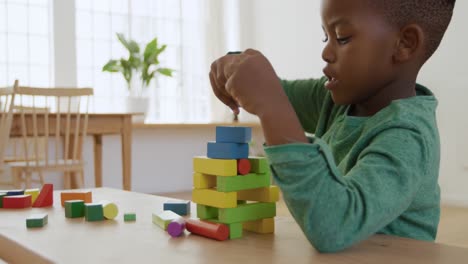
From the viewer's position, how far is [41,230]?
0.68m

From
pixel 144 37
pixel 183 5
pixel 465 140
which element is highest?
pixel 183 5

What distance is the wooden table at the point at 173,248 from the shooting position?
529 mm

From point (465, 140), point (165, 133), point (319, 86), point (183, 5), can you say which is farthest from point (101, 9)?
point (319, 86)

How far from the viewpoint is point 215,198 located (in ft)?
2.15

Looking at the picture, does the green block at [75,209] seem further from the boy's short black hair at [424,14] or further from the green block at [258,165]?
the boy's short black hair at [424,14]

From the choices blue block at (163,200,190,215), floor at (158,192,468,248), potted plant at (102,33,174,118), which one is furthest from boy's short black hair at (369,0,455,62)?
potted plant at (102,33,174,118)

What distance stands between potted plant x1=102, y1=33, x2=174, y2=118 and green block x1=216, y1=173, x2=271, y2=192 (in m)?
4.07

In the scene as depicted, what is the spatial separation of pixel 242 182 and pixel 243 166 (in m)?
0.02

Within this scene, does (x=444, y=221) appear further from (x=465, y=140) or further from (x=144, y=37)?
(x=144, y=37)

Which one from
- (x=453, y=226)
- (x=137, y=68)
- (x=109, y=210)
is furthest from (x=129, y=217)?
(x=137, y=68)

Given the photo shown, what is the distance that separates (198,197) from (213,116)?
464 cm

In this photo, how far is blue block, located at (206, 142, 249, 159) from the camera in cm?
65

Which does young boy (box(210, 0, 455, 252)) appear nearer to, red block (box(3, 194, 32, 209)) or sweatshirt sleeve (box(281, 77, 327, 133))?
sweatshirt sleeve (box(281, 77, 327, 133))

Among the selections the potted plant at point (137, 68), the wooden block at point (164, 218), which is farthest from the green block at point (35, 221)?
the potted plant at point (137, 68)
